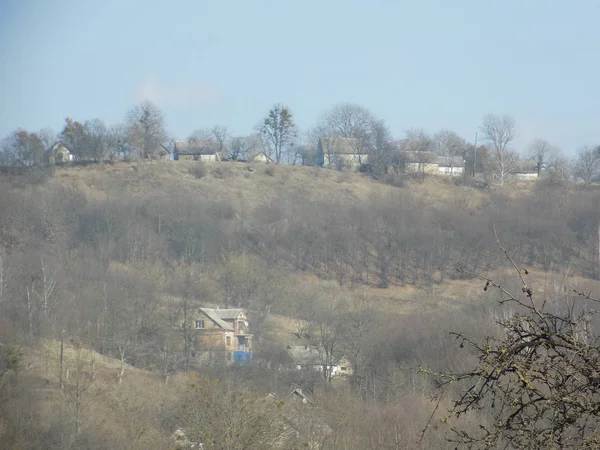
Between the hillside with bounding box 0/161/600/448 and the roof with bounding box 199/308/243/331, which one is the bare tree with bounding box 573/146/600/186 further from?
the roof with bounding box 199/308/243/331

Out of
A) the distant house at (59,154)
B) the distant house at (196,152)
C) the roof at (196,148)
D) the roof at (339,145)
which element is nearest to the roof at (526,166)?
the roof at (339,145)

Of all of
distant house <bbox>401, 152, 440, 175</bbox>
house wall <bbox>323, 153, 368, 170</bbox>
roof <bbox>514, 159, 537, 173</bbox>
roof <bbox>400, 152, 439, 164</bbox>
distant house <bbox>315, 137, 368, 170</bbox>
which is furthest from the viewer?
roof <bbox>514, 159, 537, 173</bbox>

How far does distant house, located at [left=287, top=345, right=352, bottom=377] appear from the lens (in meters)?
42.2

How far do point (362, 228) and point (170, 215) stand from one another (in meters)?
15.2

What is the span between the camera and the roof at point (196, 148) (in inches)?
3403

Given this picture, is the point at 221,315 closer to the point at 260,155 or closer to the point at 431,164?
the point at 260,155

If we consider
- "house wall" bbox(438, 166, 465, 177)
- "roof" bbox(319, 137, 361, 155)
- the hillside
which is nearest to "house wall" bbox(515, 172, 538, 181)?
"house wall" bbox(438, 166, 465, 177)

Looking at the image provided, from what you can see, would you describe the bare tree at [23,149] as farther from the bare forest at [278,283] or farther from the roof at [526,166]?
the roof at [526,166]

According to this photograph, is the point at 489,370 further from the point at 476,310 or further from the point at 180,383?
the point at 476,310

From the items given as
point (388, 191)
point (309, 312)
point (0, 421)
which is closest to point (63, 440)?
point (0, 421)

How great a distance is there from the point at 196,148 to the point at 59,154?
48.3ft

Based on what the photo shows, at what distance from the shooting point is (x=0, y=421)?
23906 millimetres

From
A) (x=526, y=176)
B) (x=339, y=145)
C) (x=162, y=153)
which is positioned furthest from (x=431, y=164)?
(x=162, y=153)

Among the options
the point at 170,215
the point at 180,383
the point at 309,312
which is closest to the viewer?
the point at 180,383
